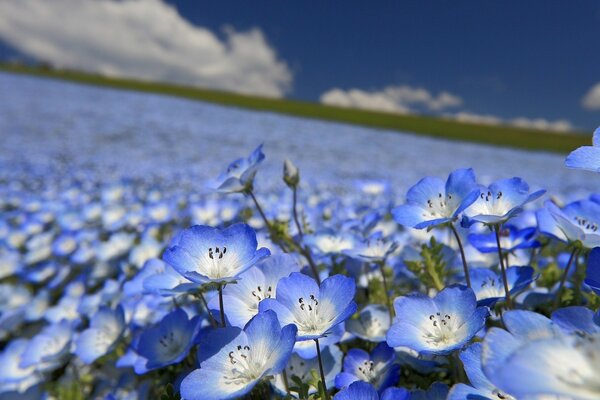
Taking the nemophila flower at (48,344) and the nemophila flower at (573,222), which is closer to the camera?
the nemophila flower at (573,222)

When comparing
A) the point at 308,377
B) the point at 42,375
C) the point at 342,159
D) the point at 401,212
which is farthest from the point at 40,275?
the point at 342,159

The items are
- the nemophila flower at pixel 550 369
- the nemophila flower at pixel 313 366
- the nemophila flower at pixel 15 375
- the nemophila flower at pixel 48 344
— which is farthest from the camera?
the nemophila flower at pixel 15 375

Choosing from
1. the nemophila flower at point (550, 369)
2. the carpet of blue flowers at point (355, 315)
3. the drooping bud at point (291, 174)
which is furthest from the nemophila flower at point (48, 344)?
the nemophila flower at point (550, 369)

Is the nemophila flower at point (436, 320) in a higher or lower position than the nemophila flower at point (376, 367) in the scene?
higher

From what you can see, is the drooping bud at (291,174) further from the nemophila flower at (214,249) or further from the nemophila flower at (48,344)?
the nemophila flower at (48,344)

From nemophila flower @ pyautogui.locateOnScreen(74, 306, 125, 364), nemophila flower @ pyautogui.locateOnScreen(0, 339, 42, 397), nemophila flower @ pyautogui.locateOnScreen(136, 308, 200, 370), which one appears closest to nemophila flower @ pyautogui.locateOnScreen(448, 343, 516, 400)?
nemophila flower @ pyautogui.locateOnScreen(136, 308, 200, 370)

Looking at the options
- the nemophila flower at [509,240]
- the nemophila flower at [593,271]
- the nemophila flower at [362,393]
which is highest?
the nemophila flower at [593,271]

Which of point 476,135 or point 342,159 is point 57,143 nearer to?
point 342,159
